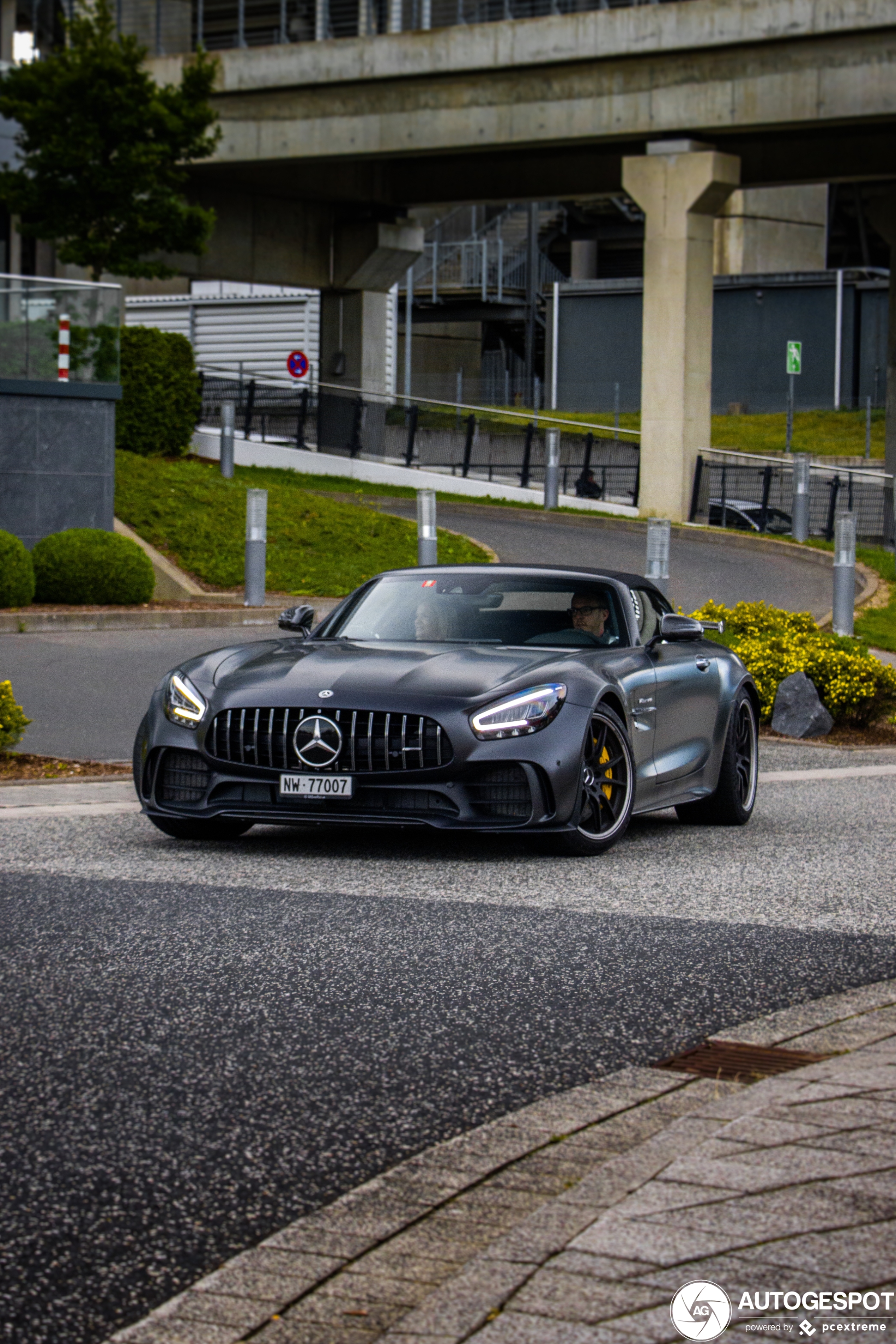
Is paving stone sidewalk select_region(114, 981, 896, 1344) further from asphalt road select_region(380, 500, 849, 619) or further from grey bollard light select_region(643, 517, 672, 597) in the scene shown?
asphalt road select_region(380, 500, 849, 619)

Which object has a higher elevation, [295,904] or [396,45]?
[396,45]

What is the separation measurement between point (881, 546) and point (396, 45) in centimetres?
1341

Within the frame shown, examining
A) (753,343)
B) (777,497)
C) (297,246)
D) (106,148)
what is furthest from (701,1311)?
(753,343)

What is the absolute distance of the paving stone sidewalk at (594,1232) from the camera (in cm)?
325

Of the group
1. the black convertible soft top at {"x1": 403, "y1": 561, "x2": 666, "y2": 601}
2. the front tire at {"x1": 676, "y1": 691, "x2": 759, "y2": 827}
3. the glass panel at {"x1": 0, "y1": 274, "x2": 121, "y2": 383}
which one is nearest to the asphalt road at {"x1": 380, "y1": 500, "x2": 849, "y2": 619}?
the glass panel at {"x1": 0, "y1": 274, "x2": 121, "y2": 383}

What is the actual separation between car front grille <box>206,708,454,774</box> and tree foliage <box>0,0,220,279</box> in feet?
89.8

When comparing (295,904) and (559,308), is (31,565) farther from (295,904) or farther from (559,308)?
(559,308)

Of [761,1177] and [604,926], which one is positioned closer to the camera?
[761,1177]

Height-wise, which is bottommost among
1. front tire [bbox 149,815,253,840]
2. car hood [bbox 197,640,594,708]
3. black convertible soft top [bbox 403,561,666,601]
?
front tire [bbox 149,815,253,840]

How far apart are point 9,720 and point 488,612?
3.58 metres

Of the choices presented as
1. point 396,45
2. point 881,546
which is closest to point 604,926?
point 881,546

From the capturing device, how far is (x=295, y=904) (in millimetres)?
7465

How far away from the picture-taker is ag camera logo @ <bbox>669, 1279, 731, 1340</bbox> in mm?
3121

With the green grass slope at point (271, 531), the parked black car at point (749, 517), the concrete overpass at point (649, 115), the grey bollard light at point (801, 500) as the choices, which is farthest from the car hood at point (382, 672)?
the concrete overpass at point (649, 115)
